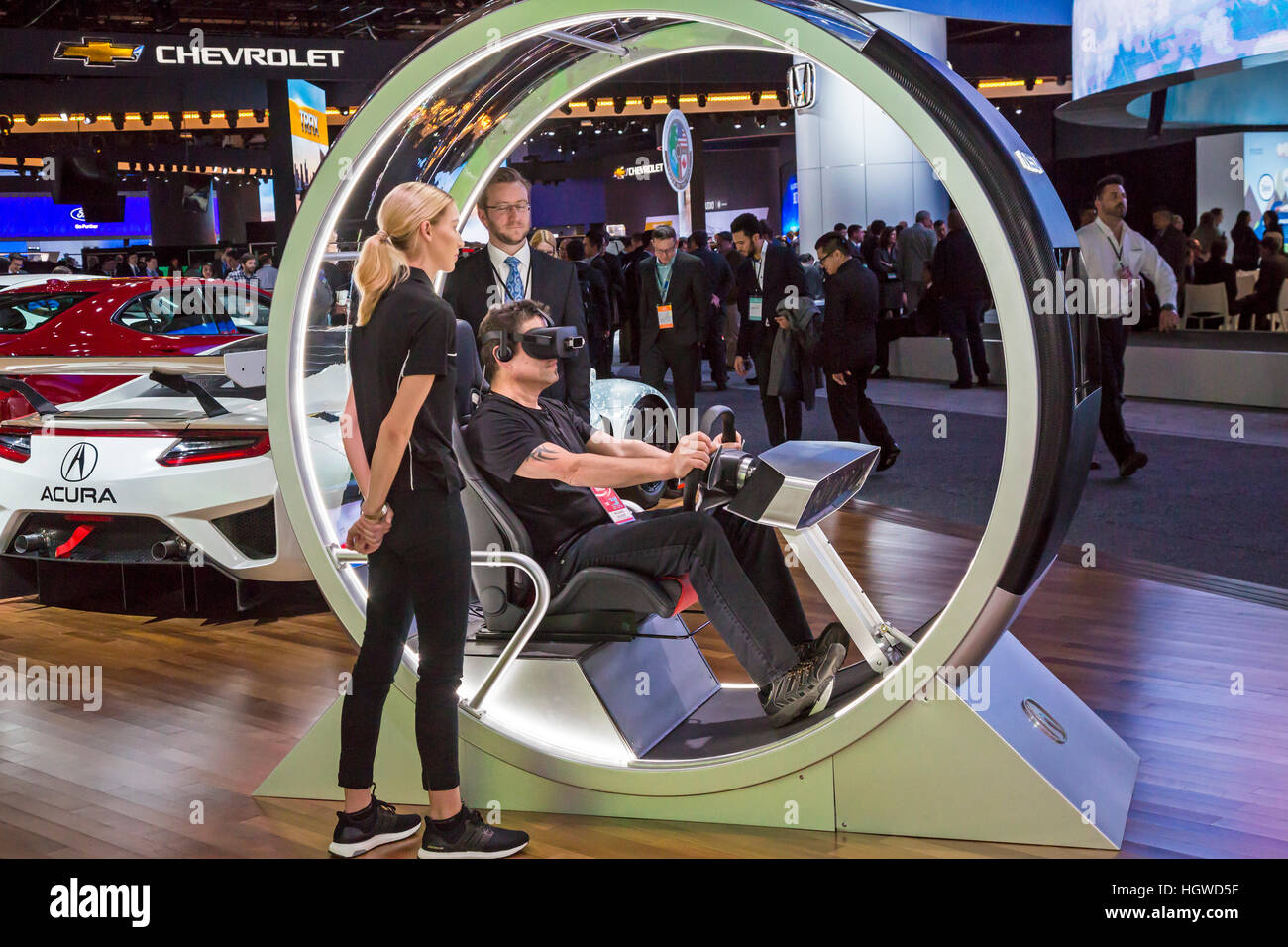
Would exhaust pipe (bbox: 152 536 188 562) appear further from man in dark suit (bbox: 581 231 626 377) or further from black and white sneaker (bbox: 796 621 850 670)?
man in dark suit (bbox: 581 231 626 377)

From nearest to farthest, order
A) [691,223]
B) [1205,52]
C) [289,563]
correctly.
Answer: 1. [289,563]
2. [1205,52]
3. [691,223]

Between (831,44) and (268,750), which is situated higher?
(831,44)

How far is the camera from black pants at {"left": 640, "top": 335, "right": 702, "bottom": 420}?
8.36m

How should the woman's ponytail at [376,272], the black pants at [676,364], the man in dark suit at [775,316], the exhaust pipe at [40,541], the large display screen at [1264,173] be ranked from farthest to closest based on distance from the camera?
the large display screen at [1264,173] < the black pants at [676,364] < the man in dark suit at [775,316] < the exhaust pipe at [40,541] < the woman's ponytail at [376,272]

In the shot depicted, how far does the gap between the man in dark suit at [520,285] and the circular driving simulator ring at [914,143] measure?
2.84 ft

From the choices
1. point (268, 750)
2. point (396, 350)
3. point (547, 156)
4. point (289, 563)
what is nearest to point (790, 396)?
point (289, 563)

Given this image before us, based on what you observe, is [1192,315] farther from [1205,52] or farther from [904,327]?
[1205,52]

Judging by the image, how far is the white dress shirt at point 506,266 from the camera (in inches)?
178

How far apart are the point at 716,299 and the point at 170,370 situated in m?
6.61

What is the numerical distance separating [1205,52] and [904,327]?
431 cm

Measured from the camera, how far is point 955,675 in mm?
2703

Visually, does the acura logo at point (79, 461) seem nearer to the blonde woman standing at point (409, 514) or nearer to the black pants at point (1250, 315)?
the blonde woman standing at point (409, 514)

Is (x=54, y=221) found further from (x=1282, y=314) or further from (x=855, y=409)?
(x=855, y=409)

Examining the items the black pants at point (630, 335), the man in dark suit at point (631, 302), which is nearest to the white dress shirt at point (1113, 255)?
the man in dark suit at point (631, 302)
